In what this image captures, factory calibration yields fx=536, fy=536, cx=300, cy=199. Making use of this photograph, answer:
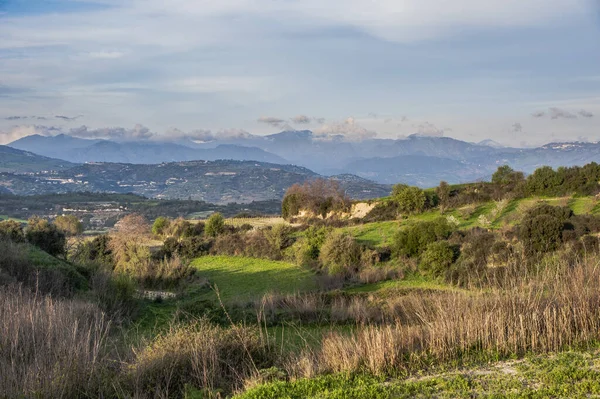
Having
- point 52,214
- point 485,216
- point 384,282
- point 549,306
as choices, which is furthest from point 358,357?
point 52,214

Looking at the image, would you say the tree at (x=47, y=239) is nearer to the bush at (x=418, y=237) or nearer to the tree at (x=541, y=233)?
the bush at (x=418, y=237)

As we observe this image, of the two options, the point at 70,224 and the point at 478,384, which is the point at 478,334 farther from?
the point at 70,224

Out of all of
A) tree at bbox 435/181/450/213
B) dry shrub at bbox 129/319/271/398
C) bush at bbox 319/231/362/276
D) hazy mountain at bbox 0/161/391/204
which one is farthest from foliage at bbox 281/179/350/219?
hazy mountain at bbox 0/161/391/204

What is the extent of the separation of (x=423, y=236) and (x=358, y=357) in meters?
19.6

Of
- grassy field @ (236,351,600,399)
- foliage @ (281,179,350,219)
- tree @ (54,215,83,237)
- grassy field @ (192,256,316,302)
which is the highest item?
grassy field @ (236,351,600,399)

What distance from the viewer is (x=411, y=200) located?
35.2 meters

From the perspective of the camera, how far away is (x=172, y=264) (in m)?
26.3

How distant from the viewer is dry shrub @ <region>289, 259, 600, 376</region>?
693 cm

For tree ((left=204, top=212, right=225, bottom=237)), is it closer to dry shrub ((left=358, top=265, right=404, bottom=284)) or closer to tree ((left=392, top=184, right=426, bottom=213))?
tree ((left=392, top=184, right=426, bottom=213))

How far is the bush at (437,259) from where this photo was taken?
74.5 feet

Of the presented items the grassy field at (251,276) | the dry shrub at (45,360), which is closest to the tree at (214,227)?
the grassy field at (251,276)

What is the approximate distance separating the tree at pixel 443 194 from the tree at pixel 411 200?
45.7 inches

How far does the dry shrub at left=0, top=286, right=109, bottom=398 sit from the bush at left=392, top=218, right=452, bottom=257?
19.8m

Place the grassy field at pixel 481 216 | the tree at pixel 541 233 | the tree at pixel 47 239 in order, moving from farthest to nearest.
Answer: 1. the grassy field at pixel 481 216
2. the tree at pixel 47 239
3. the tree at pixel 541 233
